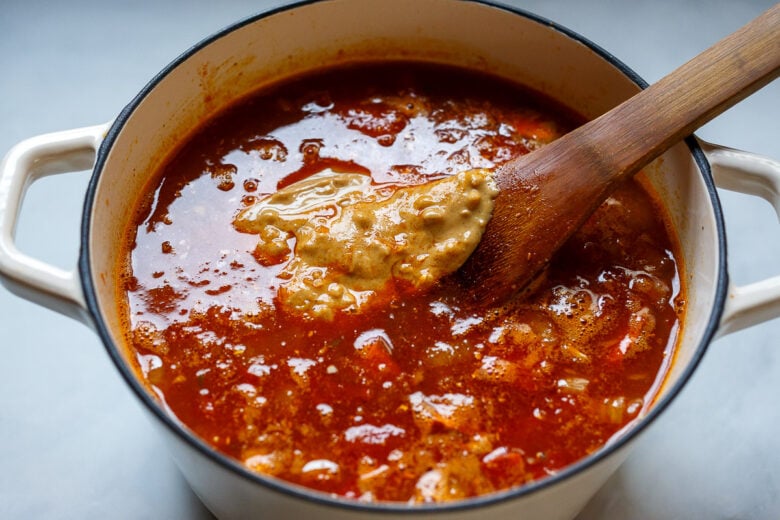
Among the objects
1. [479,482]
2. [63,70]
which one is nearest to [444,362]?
[479,482]

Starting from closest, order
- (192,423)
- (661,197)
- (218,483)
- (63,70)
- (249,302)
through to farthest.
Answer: (218,483) < (192,423) < (249,302) < (661,197) < (63,70)

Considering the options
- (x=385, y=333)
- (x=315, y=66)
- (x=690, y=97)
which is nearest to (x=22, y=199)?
(x=385, y=333)

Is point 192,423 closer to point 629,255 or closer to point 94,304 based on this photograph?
point 94,304

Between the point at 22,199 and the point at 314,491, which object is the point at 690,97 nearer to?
the point at 314,491

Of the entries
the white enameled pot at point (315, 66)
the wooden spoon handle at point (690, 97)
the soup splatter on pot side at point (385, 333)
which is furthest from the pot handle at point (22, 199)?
the wooden spoon handle at point (690, 97)

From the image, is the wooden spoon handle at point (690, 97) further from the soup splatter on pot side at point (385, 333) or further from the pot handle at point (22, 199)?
the pot handle at point (22, 199)

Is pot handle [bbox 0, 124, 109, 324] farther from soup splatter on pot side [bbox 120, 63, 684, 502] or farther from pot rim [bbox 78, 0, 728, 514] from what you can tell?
soup splatter on pot side [bbox 120, 63, 684, 502]

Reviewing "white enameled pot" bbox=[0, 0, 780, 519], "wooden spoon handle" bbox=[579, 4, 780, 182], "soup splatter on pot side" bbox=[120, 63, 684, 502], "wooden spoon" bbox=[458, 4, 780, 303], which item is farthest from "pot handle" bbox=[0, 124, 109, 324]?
"wooden spoon handle" bbox=[579, 4, 780, 182]
